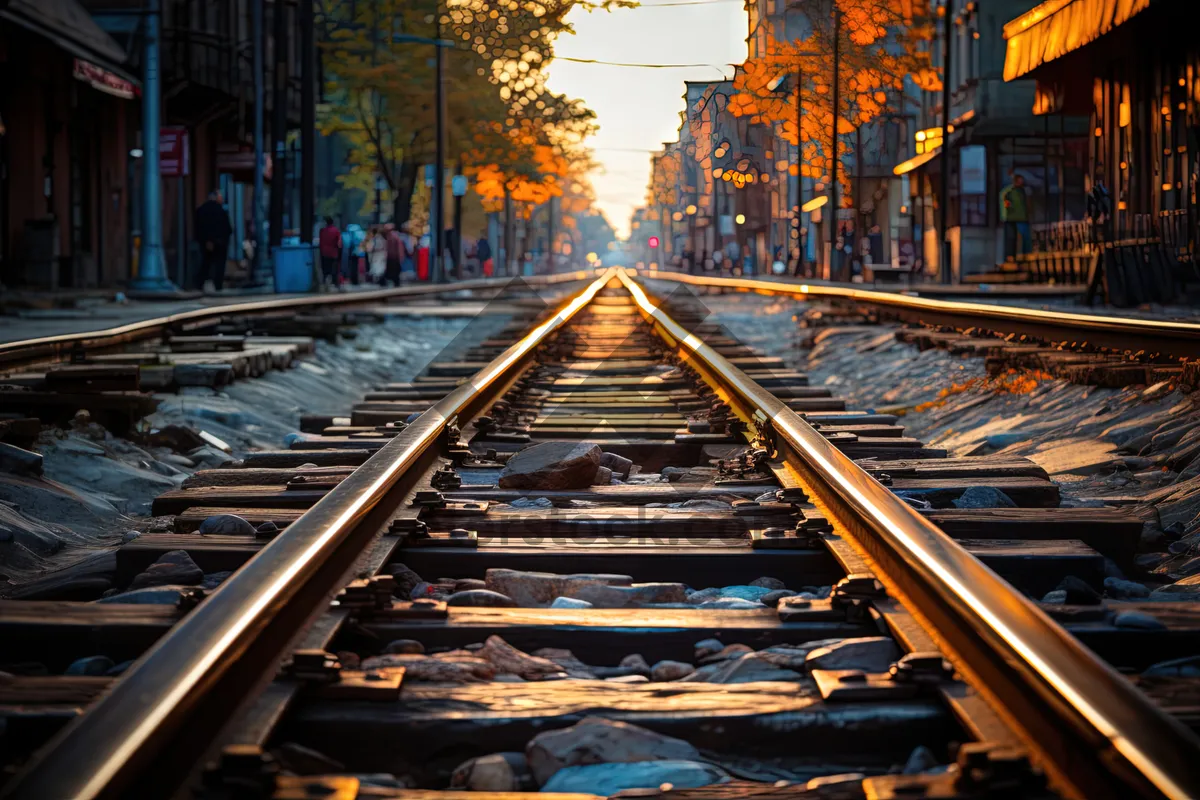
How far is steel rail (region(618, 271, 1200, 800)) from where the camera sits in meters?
2.30

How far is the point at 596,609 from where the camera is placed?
3607 millimetres

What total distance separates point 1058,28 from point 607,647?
2128 centimetres

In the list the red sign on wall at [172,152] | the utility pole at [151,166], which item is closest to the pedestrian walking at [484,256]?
the red sign on wall at [172,152]

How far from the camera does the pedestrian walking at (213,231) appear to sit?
26.9 metres

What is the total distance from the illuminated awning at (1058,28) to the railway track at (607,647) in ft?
52.6

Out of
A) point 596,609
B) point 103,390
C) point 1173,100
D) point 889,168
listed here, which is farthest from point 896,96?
point 596,609

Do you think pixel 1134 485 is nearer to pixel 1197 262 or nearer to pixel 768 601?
pixel 768 601

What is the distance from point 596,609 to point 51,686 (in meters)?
1.25

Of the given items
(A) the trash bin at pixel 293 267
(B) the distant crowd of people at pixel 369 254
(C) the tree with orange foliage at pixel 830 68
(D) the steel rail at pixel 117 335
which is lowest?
(D) the steel rail at pixel 117 335

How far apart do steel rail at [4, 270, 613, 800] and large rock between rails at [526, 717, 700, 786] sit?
0.56m

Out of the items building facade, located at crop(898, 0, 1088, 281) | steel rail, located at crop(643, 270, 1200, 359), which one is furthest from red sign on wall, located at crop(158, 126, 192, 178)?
steel rail, located at crop(643, 270, 1200, 359)

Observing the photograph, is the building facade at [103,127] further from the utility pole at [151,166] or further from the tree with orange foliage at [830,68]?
the tree with orange foliage at [830,68]

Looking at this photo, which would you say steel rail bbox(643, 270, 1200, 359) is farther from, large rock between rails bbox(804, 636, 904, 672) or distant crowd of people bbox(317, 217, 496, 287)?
distant crowd of people bbox(317, 217, 496, 287)

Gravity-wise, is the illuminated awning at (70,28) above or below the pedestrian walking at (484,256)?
above
